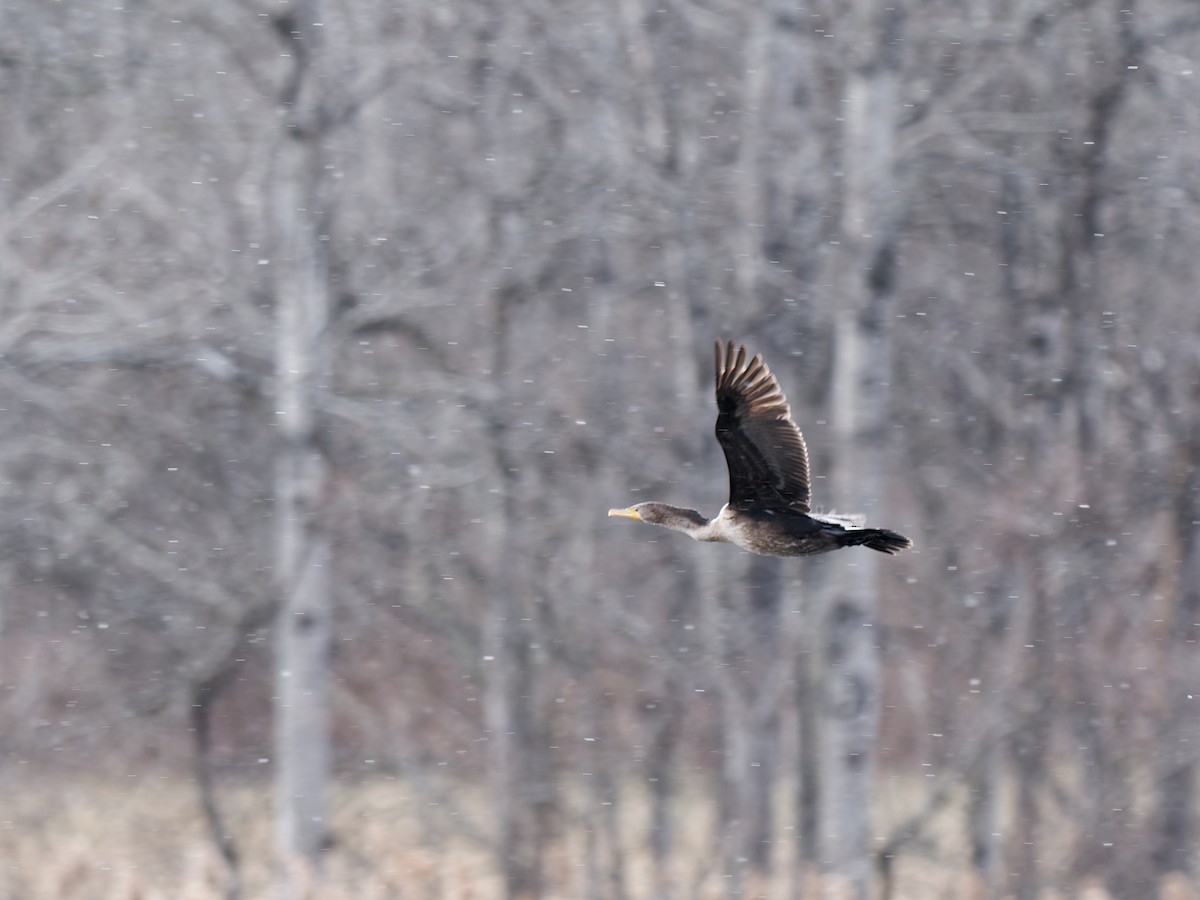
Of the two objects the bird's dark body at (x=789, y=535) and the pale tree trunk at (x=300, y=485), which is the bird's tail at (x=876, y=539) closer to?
the bird's dark body at (x=789, y=535)

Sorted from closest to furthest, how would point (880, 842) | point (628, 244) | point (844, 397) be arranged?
point (844, 397), point (880, 842), point (628, 244)

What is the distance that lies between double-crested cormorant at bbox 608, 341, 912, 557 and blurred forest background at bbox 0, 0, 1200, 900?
9.65 ft

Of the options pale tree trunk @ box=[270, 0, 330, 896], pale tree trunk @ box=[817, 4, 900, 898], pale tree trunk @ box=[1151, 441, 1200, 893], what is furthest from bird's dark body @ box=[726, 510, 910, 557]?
pale tree trunk @ box=[1151, 441, 1200, 893]

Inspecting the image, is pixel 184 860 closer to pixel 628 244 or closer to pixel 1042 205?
pixel 628 244

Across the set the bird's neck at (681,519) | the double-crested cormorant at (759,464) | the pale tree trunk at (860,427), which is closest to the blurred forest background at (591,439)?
the pale tree trunk at (860,427)

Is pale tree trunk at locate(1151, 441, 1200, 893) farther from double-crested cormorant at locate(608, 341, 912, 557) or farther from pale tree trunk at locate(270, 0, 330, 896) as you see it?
pale tree trunk at locate(270, 0, 330, 896)

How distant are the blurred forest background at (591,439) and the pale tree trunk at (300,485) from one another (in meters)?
0.03

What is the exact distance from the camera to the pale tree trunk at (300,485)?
389 inches

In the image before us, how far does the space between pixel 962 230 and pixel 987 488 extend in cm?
164

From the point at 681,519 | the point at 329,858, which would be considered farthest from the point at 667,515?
the point at 329,858

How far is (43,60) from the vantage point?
10.4m

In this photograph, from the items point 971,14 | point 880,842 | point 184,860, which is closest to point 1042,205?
point 971,14

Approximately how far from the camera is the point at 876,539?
6.09 meters

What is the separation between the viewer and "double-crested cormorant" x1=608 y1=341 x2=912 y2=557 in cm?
627
